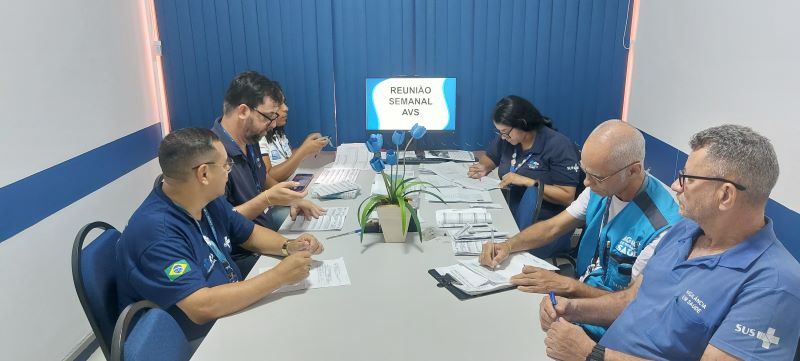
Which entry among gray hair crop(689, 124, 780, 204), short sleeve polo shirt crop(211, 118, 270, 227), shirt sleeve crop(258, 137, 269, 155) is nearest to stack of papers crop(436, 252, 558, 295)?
gray hair crop(689, 124, 780, 204)

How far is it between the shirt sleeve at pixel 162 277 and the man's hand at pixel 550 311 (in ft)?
3.24

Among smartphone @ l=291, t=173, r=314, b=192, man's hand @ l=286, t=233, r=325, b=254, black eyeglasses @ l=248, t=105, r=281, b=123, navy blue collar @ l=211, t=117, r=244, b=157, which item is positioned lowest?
smartphone @ l=291, t=173, r=314, b=192

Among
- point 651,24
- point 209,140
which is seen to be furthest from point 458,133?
point 209,140

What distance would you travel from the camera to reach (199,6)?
3455mm

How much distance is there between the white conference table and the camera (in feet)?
4.37

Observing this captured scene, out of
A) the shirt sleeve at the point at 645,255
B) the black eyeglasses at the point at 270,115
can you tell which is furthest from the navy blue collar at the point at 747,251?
the black eyeglasses at the point at 270,115

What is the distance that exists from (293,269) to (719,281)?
1.16 meters

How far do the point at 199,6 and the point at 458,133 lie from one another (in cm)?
195

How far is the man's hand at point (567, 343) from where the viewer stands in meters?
1.29

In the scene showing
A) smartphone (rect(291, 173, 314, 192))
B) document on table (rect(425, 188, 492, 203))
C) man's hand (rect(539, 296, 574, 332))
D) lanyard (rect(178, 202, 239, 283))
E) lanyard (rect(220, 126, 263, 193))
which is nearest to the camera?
man's hand (rect(539, 296, 574, 332))

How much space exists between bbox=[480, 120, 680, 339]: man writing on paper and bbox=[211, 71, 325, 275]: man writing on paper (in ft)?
3.15

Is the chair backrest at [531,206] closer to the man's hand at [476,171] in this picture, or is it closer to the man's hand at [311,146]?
the man's hand at [476,171]

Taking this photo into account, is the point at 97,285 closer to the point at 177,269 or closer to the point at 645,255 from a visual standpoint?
the point at 177,269

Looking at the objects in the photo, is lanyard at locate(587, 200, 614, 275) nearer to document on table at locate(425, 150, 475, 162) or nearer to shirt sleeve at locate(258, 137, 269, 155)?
document on table at locate(425, 150, 475, 162)
